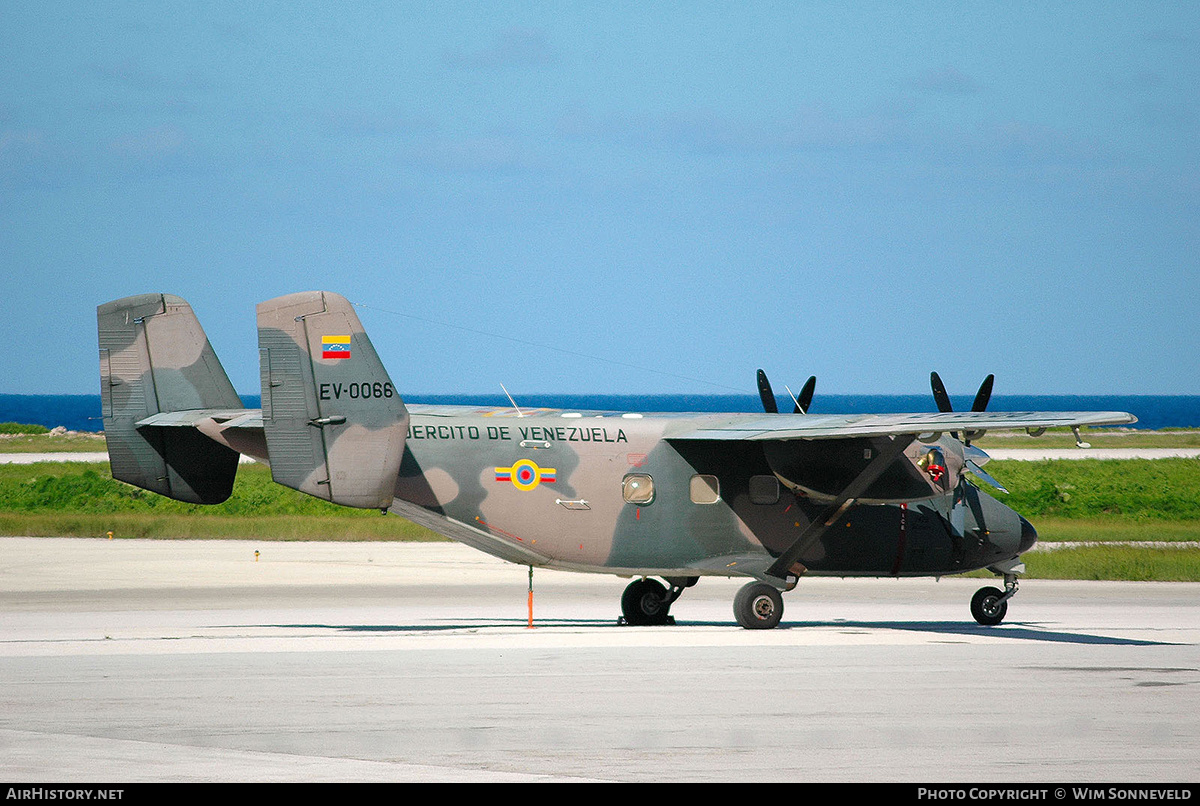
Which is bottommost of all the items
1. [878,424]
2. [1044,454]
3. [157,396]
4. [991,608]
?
[991,608]

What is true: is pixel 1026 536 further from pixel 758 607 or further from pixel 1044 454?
pixel 1044 454

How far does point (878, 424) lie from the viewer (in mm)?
21078

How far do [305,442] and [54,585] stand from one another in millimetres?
12777

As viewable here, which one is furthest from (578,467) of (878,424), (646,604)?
(878,424)

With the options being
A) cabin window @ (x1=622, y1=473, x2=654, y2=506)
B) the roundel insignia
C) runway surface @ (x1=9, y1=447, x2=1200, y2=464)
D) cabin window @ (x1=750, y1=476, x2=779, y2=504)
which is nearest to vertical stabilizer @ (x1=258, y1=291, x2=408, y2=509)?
the roundel insignia

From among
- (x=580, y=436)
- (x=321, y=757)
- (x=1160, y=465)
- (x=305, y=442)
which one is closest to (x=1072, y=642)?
(x=580, y=436)

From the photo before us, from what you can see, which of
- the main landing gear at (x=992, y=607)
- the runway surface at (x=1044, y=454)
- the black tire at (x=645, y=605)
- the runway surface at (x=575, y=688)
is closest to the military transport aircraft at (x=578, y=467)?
the main landing gear at (x=992, y=607)

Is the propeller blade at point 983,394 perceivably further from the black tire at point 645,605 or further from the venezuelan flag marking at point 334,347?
the venezuelan flag marking at point 334,347

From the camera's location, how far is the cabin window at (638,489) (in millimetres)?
23047

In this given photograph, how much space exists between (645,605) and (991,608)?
629cm

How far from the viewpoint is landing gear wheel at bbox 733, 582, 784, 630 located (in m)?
23.2

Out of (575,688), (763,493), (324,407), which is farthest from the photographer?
(763,493)

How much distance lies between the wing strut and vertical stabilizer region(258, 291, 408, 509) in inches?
267

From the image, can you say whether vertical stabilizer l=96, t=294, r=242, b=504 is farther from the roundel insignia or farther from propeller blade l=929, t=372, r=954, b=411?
propeller blade l=929, t=372, r=954, b=411
